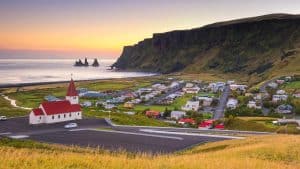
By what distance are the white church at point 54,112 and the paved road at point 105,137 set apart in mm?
1180

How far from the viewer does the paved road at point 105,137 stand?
110ft

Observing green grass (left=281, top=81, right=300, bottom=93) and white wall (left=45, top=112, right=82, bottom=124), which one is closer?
white wall (left=45, top=112, right=82, bottom=124)

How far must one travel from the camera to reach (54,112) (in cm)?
4869

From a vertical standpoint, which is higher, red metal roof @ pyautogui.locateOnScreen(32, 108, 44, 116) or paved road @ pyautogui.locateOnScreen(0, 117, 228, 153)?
red metal roof @ pyautogui.locateOnScreen(32, 108, 44, 116)

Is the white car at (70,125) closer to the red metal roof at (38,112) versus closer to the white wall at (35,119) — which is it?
the white wall at (35,119)

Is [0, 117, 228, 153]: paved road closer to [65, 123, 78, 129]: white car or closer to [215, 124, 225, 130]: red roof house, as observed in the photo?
[65, 123, 78, 129]: white car

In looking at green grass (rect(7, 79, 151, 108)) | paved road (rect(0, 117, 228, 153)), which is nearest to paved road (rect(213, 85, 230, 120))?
green grass (rect(7, 79, 151, 108))

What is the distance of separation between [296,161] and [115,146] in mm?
18599

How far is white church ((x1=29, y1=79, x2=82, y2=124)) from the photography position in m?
47.6

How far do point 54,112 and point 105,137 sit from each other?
1229 centimetres

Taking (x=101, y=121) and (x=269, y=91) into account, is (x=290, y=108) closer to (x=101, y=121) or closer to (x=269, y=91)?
(x=269, y=91)

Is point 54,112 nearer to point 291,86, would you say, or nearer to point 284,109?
point 284,109

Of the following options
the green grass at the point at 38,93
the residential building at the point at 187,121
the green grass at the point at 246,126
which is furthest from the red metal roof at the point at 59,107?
the green grass at the point at 38,93

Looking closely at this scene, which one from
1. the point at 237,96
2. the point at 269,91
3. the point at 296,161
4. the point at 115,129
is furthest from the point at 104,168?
the point at 269,91
